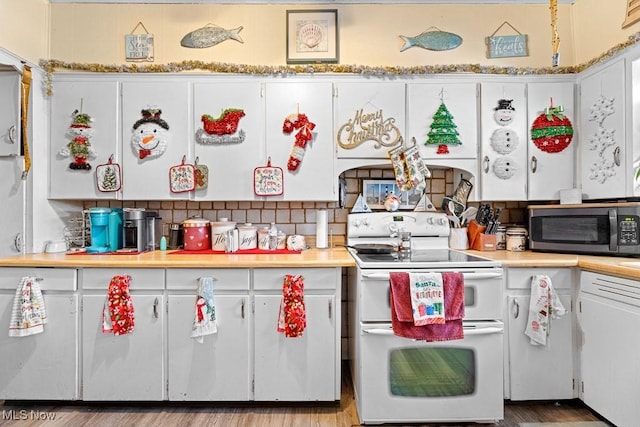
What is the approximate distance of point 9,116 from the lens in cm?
240

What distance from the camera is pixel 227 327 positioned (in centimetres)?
214

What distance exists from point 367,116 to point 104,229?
6.59ft

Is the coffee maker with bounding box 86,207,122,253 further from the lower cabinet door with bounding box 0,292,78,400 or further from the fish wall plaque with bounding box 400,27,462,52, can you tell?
the fish wall plaque with bounding box 400,27,462,52

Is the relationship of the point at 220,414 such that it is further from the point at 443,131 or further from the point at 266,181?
the point at 443,131

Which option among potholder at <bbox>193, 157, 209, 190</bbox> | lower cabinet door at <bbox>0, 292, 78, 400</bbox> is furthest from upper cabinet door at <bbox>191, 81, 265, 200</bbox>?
lower cabinet door at <bbox>0, 292, 78, 400</bbox>

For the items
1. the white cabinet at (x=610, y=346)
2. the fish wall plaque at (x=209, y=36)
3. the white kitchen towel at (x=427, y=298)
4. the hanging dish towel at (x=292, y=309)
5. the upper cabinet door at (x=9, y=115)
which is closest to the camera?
the white cabinet at (x=610, y=346)

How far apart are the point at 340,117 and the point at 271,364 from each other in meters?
1.68

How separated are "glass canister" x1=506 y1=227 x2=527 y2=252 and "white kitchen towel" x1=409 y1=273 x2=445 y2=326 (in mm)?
1025

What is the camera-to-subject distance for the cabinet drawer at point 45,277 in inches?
84.6

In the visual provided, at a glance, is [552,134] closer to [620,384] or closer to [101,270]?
[620,384]

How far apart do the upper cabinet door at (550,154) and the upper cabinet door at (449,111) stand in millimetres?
415

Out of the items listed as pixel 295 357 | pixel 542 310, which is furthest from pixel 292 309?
pixel 542 310

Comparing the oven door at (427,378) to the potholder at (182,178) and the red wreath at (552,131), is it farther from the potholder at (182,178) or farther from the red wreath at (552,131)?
the potholder at (182,178)

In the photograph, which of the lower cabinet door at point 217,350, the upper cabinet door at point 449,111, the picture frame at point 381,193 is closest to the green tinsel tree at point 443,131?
the upper cabinet door at point 449,111
